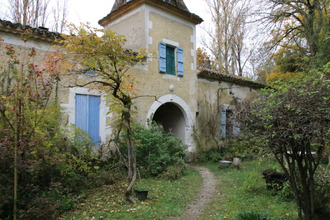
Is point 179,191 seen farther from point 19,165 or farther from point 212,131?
point 212,131

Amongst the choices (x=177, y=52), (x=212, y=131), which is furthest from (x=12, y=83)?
(x=212, y=131)

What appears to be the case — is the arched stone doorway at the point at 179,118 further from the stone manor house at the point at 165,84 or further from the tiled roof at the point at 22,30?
the tiled roof at the point at 22,30

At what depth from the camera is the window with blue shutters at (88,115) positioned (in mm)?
7172

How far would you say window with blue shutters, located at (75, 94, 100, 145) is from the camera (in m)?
7.17

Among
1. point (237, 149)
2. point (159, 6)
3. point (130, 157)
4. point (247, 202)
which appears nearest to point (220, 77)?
point (237, 149)

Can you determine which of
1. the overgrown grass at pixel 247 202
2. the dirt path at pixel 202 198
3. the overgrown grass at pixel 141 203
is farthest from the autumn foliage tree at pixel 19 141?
the overgrown grass at pixel 247 202

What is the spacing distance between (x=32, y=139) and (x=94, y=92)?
129 inches

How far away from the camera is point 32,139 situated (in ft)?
13.9

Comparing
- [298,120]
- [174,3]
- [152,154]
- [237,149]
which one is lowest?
[237,149]

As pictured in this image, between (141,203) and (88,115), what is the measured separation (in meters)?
3.62

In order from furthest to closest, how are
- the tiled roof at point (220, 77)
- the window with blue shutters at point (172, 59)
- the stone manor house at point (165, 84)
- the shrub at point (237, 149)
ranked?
1. the tiled roof at point (220, 77)
2. the shrub at point (237, 149)
3. the window with blue shutters at point (172, 59)
4. the stone manor house at point (165, 84)

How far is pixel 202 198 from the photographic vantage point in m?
5.40

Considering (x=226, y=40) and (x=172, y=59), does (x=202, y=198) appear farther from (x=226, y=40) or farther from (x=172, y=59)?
(x=226, y=40)

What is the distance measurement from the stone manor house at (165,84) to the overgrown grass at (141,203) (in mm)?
2390
